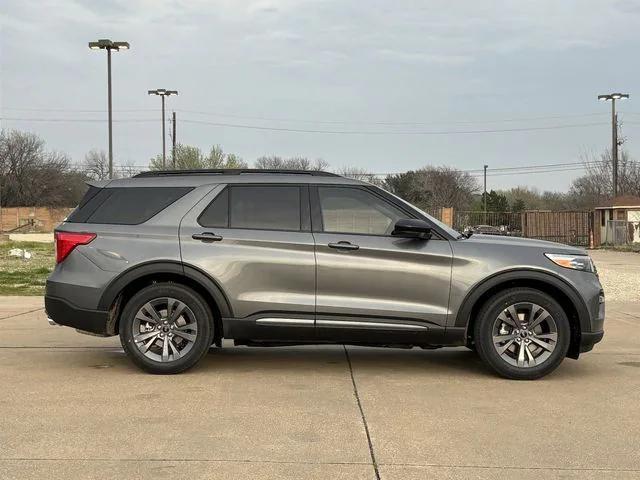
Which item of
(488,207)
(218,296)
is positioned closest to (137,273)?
(218,296)

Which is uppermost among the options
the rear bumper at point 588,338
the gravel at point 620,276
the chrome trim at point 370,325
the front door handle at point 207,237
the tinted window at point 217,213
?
the tinted window at point 217,213

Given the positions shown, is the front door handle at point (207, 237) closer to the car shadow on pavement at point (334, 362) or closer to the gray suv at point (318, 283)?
the gray suv at point (318, 283)

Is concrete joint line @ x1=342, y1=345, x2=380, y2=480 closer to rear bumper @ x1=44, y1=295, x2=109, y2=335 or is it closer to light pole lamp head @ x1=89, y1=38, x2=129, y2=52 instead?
rear bumper @ x1=44, y1=295, x2=109, y2=335

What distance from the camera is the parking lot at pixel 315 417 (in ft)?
13.6

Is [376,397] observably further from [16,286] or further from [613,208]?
[613,208]

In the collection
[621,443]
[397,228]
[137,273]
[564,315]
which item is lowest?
[621,443]

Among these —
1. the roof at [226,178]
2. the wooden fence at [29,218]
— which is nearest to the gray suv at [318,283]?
the roof at [226,178]

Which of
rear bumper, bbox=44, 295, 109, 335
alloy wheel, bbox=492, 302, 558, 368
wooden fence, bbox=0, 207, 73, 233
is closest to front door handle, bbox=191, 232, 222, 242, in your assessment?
rear bumper, bbox=44, 295, 109, 335

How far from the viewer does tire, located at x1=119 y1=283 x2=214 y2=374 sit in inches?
246

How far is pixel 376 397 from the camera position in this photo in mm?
5684

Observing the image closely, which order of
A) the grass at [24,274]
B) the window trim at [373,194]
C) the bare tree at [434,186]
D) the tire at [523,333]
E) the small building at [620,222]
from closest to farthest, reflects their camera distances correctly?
the tire at [523,333] < the window trim at [373,194] < the grass at [24,274] < the small building at [620,222] < the bare tree at [434,186]

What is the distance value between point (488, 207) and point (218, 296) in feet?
214

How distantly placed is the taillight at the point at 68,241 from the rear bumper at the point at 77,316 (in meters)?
0.41

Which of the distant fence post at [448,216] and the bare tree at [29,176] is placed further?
the bare tree at [29,176]
